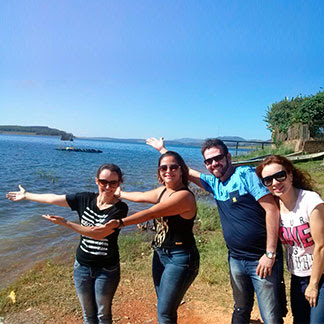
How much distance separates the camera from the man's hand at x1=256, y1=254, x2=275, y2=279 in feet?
7.87

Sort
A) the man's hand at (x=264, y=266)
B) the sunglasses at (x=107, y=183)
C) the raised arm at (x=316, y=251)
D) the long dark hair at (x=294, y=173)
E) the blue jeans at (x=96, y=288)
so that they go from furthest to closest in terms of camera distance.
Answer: the sunglasses at (x=107, y=183) < the blue jeans at (x=96, y=288) < the long dark hair at (x=294, y=173) < the man's hand at (x=264, y=266) < the raised arm at (x=316, y=251)

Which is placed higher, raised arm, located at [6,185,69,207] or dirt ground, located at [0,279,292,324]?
raised arm, located at [6,185,69,207]

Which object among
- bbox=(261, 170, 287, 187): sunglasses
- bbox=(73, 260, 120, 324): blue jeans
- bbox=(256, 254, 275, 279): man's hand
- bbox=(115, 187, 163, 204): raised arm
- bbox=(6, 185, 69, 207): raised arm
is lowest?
bbox=(73, 260, 120, 324): blue jeans

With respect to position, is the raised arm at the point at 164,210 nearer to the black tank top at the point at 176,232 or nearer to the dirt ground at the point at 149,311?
the black tank top at the point at 176,232

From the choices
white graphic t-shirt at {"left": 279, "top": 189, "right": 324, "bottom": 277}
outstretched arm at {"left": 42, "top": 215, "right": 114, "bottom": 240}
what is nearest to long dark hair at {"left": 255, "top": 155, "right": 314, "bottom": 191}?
white graphic t-shirt at {"left": 279, "top": 189, "right": 324, "bottom": 277}

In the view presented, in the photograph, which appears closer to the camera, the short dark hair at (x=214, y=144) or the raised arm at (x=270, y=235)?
the raised arm at (x=270, y=235)

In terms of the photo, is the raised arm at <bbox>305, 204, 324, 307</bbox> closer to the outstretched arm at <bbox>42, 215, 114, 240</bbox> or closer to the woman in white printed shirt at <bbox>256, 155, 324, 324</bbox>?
the woman in white printed shirt at <bbox>256, 155, 324, 324</bbox>

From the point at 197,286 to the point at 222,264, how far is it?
2.66 feet

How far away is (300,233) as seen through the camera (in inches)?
90.7

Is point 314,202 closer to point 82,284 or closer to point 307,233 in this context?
point 307,233

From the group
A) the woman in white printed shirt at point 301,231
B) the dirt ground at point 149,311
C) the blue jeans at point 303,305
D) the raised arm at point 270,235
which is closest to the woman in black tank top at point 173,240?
the raised arm at point 270,235

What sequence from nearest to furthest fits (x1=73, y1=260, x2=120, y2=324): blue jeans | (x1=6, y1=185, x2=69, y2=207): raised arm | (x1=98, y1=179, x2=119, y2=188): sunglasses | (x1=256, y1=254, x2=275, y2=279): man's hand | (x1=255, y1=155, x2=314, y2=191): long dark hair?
1. (x1=256, y1=254, x2=275, y2=279): man's hand
2. (x1=255, y1=155, x2=314, y2=191): long dark hair
3. (x1=73, y1=260, x2=120, y2=324): blue jeans
4. (x1=98, y1=179, x2=119, y2=188): sunglasses
5. (x1=6, y1=185, x2=69, y2=207): raised arm

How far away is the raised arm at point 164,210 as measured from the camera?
2.41 meters

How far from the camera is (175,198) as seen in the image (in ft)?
8.07
